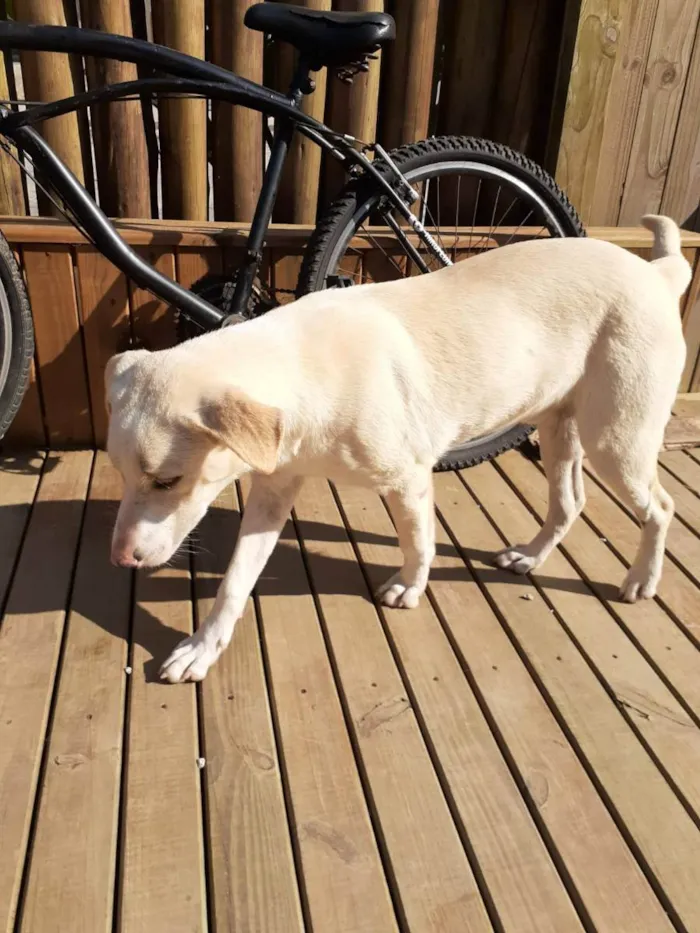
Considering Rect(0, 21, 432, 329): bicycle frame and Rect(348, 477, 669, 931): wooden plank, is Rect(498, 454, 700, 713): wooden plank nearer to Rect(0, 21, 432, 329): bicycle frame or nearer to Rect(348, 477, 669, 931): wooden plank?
Rect(348, 477, 669, 931): wooden plank

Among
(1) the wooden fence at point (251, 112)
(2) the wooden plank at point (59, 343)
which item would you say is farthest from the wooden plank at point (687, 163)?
(2) the wooden plank at point (59, 343)

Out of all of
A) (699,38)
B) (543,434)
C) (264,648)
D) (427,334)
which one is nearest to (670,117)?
(699,38)

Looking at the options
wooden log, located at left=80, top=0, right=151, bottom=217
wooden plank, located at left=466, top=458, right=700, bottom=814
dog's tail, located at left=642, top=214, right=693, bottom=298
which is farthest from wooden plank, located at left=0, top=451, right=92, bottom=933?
dog's tail, located at left=642, top=214, right=693, bottom=298

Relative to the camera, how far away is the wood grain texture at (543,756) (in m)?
1.72

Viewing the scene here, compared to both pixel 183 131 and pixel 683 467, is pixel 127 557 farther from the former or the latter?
pixel 683 467

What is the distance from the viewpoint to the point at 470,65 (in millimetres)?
3695

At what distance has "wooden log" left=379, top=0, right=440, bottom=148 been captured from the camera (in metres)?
3.45

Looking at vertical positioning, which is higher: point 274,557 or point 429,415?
point 429,415

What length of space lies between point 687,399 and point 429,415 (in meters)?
2.86

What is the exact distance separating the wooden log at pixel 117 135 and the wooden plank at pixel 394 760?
6.22 feet

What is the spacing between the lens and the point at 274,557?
2912mm

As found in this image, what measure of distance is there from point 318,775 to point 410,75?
3.21 m

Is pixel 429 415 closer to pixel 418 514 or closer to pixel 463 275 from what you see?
pixel 418 514

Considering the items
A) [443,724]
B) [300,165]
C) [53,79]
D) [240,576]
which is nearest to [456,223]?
[300,165]
